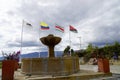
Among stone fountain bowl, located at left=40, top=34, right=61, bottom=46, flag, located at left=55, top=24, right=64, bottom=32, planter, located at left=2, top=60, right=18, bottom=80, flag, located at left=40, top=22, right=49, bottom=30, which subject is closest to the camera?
planter, located at left=2, top=60, right=18, bottom=80

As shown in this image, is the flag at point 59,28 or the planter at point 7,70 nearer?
the planter at point 7,70

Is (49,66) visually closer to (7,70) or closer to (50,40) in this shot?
(50,40)

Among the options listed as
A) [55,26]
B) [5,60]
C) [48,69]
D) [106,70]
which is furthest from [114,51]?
[5,60]

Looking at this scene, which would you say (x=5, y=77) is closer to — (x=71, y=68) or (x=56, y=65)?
(x=56, y=65)

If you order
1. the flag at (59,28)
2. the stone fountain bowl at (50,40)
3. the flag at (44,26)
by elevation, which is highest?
the flag at (44,26)

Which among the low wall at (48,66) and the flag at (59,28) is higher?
the flag at (59,28)

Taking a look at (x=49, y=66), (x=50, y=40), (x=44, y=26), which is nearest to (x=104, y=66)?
(x=49, y=66)

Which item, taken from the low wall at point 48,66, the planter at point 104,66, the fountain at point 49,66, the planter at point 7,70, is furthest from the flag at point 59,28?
the planter at point 7,70

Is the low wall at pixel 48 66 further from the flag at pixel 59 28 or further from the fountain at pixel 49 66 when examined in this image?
the flag at pixel 59 28

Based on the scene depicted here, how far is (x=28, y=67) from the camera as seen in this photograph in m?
13.2

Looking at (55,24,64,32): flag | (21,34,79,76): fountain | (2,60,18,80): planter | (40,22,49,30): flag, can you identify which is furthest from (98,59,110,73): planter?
(40,22,49,30): flag

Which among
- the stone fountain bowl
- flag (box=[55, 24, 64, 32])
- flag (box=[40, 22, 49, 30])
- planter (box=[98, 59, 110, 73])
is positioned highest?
flag (box=[40, 22, 49, 30])

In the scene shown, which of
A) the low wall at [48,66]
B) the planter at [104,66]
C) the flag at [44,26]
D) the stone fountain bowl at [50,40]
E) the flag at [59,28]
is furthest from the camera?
the flag at [44,26]

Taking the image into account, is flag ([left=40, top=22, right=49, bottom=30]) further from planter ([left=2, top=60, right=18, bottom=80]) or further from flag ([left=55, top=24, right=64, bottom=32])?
planter ([left=2, top=60, right=18, bottom=80])
